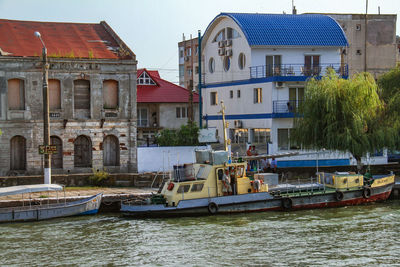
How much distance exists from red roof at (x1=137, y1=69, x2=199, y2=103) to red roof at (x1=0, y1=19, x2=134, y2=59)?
11.3 meters

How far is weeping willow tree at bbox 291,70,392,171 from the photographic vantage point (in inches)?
1396

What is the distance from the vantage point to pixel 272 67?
45.2 meters

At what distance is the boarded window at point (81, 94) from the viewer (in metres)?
38.8

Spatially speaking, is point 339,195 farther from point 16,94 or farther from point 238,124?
point 16,94

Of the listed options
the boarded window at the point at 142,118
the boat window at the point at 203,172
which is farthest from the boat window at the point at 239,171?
the boarded window at the point at 142,118

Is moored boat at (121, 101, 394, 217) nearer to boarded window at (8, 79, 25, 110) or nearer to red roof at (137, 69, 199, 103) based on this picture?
boarded window at (8, 79, 25, 110)

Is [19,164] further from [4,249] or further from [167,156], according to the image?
[4,249]

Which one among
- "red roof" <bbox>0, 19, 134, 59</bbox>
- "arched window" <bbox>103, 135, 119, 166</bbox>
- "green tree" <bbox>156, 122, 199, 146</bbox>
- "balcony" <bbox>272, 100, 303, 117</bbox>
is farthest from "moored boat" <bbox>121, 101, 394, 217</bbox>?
"red roof" <bbox>0, 19, 134, 59</bbox>

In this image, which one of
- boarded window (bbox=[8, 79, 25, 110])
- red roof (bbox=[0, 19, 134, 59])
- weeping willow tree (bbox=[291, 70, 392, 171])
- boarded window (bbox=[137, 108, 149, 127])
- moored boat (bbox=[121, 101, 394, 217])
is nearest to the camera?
moored boat (bbox=[121, 101, 394, 217])

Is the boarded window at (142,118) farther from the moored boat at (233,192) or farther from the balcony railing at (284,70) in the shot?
the moored boat at (233,192)

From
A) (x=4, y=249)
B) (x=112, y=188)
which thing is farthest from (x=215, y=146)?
(x=4, y=249)

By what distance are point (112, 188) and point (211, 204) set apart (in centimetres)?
710

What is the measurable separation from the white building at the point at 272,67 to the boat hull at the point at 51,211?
15.9 meters

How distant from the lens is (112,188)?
3503cm
